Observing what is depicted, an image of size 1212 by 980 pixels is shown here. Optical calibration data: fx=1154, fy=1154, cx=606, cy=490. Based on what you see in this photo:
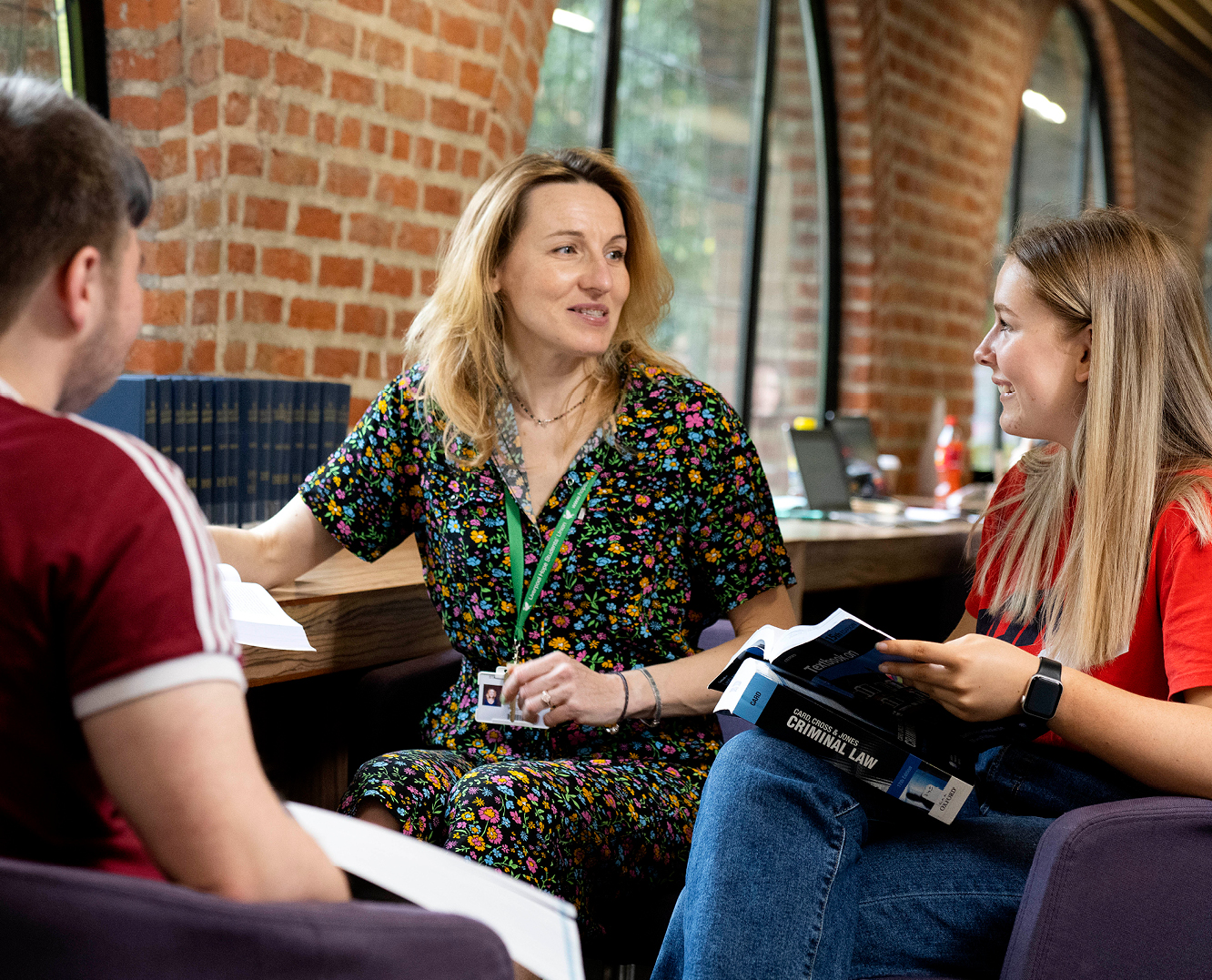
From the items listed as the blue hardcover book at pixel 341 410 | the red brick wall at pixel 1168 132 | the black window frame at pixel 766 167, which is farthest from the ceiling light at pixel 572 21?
the red brick wall at pixel 1168 132

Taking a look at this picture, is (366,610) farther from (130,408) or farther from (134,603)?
(134,603)

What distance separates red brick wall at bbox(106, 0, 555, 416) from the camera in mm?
2422

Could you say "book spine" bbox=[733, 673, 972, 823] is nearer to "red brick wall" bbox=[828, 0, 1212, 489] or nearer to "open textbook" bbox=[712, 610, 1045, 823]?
"open textbook" bbox=[712, 610, 1045, 823]

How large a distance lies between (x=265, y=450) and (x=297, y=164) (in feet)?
2.57

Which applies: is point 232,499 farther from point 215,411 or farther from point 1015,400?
point 1015,400

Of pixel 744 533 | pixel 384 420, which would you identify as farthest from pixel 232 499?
pixel 744 533

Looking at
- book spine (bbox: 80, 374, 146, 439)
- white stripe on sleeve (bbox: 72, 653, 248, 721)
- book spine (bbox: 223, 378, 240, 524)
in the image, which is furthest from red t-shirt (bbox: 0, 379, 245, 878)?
book spine (bbox: 223, 378, 240, 524)

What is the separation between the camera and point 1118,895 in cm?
115

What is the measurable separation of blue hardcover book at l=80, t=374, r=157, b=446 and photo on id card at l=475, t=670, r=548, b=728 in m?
0.76

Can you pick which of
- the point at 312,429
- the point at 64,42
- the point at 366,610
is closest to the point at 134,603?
the point at 366,610

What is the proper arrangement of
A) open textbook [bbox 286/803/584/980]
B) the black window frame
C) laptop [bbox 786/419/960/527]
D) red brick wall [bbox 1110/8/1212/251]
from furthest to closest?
red brick wall [bbox 1110/8/1212/251], the black window frame, laptop [bbox 786/419/960/527], open textbook [bbox 286/803/584/980]

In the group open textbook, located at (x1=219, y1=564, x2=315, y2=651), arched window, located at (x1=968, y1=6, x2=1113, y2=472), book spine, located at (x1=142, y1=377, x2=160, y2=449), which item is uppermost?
arched window, located at (x1=968, y1=6, x2=1113, y2=472)

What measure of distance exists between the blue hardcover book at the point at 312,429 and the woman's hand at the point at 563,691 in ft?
2.79

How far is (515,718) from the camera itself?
1.53 m
